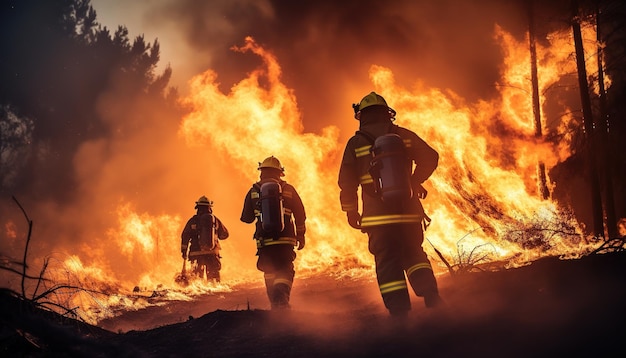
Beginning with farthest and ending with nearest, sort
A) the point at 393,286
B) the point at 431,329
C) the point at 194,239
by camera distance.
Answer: the point at 194,239 → the point at 393,286 → the point at 431,329

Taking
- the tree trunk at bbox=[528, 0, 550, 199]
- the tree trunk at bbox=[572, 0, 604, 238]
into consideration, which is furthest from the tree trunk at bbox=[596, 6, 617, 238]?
the tree trunk at bbox=[528, 0, 550, 199]

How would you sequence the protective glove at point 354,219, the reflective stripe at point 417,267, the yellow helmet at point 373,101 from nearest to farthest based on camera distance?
the reflective stripe at point 417,267 < the protective glove at point 354,219 < the yellow helmet at point 373,101

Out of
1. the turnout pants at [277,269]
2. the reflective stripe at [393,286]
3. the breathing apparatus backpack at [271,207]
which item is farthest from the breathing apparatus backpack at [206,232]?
the reflective stripe at [393,286]

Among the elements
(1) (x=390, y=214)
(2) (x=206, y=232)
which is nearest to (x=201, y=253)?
(2) (x=206, y=232)

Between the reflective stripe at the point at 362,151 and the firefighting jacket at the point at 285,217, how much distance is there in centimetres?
206

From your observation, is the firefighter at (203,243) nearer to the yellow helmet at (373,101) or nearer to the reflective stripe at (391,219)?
the yellow helmet at (373,101)

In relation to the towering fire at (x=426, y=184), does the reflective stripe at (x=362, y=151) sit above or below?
below

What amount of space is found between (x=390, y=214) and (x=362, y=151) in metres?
0.78

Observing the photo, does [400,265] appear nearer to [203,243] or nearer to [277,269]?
[277,269]

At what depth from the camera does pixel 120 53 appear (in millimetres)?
27203

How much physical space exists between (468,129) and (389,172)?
10263 millimetres

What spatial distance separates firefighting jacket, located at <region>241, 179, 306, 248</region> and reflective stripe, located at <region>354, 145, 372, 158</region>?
2055 mm

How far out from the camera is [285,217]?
21.9 feet

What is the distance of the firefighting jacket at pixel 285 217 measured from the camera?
21.5ft
